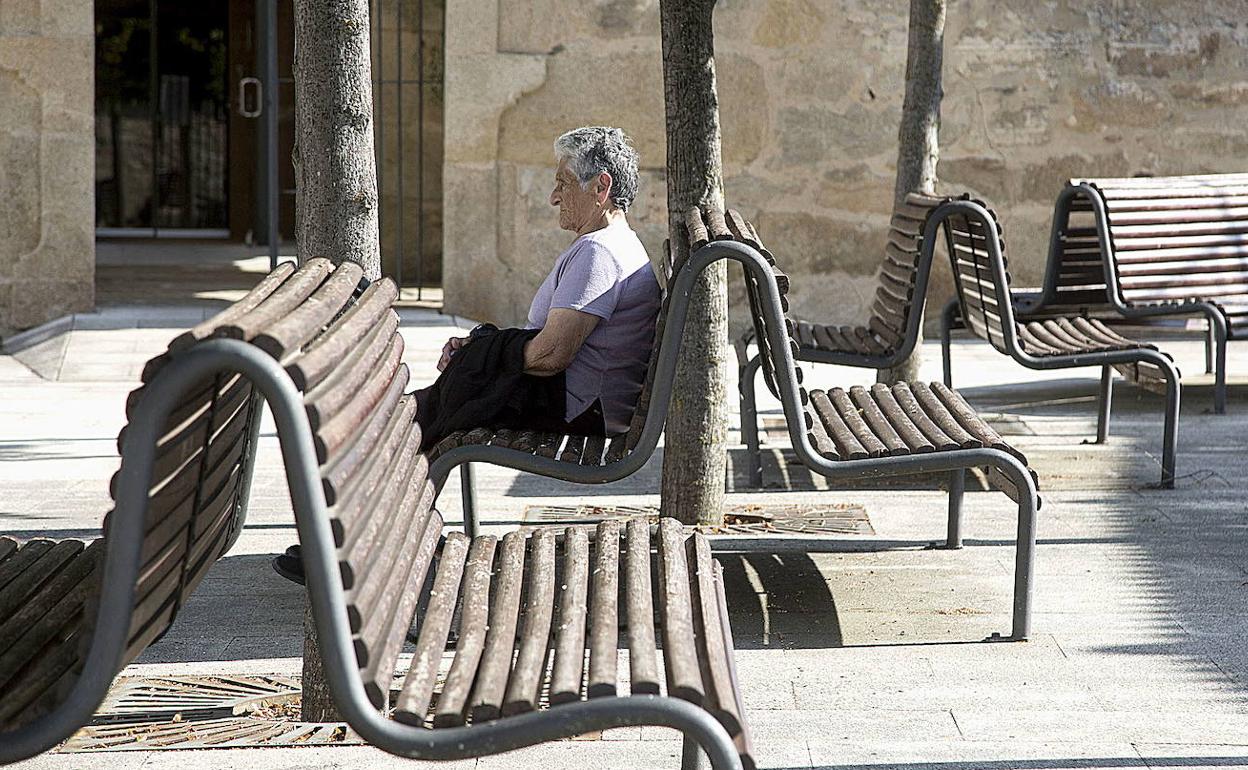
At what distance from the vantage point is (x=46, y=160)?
952 cm

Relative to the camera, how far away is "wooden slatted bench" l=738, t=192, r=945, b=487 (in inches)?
225

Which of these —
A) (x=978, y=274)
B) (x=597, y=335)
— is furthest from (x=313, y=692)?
(x=978, y=274)

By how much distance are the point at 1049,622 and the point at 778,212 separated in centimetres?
603

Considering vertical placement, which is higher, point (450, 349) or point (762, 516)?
point (450, 349)

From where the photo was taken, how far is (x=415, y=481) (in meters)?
2.98

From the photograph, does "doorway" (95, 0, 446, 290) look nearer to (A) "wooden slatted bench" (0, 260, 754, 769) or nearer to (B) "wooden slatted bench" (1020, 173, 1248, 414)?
(B) "wooden slatted bench" (1020, 173, 1248, 414)

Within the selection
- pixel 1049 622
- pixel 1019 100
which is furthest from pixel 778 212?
pixel 1049 622

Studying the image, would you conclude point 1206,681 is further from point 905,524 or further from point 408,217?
point 408,217

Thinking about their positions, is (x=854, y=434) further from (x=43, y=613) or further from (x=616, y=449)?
(x=43, y=613)

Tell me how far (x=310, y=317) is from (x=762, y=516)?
120 inches

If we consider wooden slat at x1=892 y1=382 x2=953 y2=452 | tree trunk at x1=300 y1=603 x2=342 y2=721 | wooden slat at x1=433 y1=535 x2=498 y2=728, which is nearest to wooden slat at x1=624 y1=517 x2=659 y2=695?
wooden slat at x1=433 y1=535 x2=498 y2=728

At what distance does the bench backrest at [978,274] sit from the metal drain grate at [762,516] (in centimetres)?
88

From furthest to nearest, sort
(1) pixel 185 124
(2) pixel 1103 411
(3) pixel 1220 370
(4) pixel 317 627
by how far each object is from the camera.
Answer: (1) pixel 185 124, (3) pixel 1220 370, (2) pixel 1103 411, (4) pixel 317 627

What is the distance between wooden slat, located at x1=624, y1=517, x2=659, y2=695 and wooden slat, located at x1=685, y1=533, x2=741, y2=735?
8 cm
